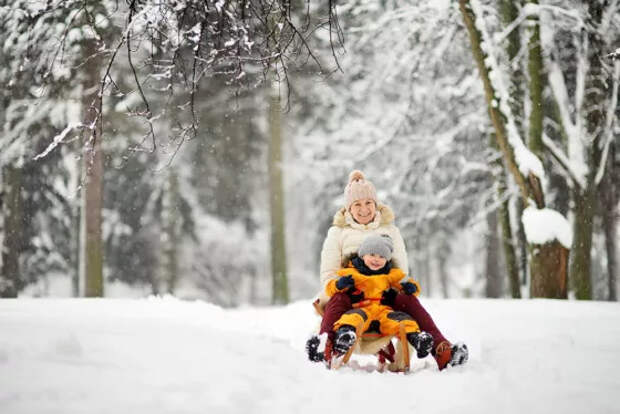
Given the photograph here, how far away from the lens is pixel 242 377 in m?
2.93

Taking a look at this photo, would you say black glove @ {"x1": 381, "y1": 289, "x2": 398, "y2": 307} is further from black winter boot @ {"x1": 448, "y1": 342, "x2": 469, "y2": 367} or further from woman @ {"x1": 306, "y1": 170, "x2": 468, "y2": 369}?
black winter boot @ {"x1": 448, "y1": 342, "x2": 469, "y2": 367}

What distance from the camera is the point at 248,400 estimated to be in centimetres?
269

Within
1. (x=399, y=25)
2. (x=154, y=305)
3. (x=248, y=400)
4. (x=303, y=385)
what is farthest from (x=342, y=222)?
(x=399, y=25)

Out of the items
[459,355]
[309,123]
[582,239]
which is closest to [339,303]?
[459,355]

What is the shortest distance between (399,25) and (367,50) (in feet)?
6.45

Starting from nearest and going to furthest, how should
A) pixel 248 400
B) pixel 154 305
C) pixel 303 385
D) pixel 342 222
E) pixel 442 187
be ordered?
1. pixel 248 400
2. pixel 303 385
3. pixel 342 222
4. pixel 154 305
5. pixel 442 187

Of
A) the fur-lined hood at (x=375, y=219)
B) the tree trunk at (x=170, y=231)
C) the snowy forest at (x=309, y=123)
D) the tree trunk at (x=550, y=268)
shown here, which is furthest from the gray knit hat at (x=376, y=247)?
the tree trunk at (x=170, y=231)

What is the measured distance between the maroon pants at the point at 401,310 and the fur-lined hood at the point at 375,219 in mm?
772

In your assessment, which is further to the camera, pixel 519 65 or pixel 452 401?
pixel 519 65

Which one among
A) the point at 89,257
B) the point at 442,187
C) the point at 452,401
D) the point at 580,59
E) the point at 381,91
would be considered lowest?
the point at 452,401

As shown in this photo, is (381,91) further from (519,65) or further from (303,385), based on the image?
(303,385)

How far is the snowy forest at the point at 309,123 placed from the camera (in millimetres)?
5117

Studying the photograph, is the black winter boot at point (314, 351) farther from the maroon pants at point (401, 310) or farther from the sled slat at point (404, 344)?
the sled slat at point (404, 344)

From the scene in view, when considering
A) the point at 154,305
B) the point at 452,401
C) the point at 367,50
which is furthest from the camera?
the point at 367,50
